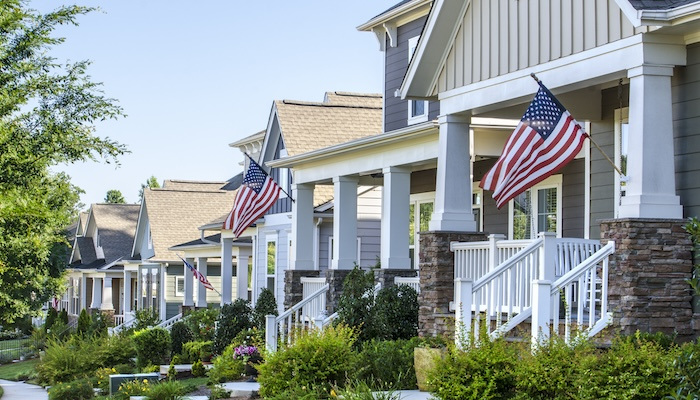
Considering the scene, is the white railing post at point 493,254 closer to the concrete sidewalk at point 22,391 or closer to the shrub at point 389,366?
the shrub at point 389,366

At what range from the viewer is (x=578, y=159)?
61.5ft

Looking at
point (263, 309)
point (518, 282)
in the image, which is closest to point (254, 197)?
point (263, 309)

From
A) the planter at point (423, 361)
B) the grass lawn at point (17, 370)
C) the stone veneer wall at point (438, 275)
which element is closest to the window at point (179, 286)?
the grass lawn at point (17, 370)

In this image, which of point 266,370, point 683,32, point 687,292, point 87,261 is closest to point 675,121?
point 683,32

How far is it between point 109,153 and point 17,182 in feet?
8.83

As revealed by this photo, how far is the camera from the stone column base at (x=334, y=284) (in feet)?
73.4

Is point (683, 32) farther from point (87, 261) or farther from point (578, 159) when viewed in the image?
point (87, 261)

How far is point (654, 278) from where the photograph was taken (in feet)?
42.2

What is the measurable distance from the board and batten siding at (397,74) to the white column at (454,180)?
263 inches

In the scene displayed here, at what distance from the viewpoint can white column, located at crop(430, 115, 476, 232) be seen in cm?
1692

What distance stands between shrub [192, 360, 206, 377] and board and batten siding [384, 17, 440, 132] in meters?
6.81

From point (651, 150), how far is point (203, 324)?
1719 centimetres

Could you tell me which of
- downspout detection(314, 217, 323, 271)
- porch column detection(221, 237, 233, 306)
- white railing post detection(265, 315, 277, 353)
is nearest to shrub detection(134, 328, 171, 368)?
downspout detection(314, 217, 323, 271)

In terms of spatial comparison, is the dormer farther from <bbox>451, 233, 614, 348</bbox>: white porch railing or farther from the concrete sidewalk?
the concrete sidewalk
